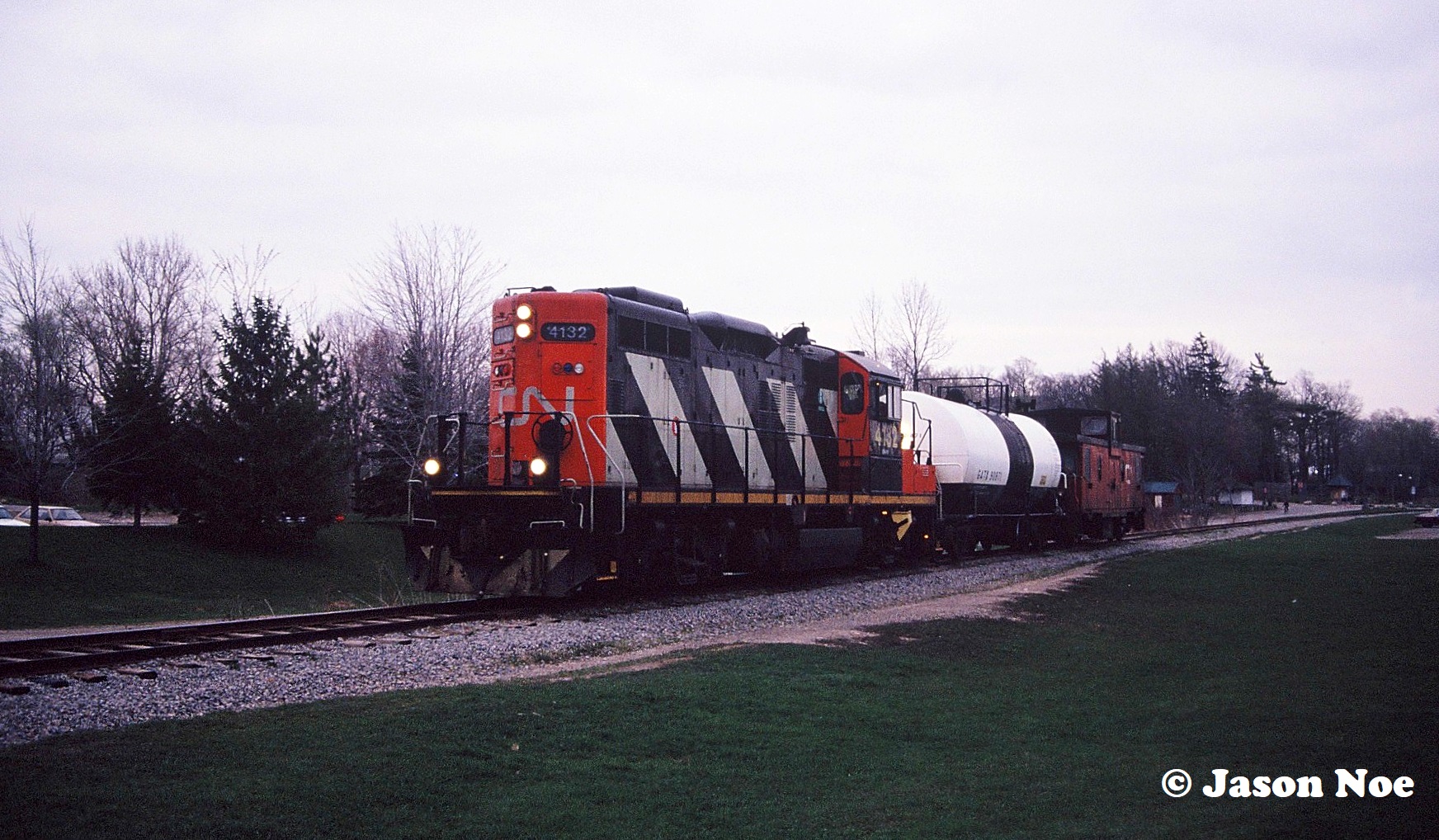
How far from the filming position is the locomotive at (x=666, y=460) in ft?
46.5

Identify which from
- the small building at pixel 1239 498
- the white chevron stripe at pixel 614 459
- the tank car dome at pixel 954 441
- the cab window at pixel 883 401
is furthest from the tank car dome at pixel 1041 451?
the small building at pixel 1239 498

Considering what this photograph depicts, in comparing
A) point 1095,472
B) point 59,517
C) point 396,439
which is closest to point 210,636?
point 396,439

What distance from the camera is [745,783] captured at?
6.32 m

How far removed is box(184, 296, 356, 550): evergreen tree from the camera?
85.1ft

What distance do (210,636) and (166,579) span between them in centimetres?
1479

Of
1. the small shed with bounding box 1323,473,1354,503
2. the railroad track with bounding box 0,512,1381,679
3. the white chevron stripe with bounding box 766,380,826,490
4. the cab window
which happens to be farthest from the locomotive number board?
the small shed with bounding box 1323,473,1354,503

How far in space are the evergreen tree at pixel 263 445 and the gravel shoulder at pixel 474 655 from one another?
593 inches

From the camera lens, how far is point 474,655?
10.4 metres

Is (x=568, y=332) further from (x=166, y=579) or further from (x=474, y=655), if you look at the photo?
(x=166, y=579)

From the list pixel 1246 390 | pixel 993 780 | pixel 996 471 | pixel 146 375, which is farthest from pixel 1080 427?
pixel 1246 390

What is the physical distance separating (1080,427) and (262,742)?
32.9 m

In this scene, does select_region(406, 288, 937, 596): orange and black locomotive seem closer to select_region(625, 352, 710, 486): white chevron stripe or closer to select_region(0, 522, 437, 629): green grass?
→ select_region(625, 352, 710, 486): white chevron stripe

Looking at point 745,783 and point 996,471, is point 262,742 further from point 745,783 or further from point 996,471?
point 996,471

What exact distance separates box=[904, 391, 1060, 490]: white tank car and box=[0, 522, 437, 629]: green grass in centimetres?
1270
